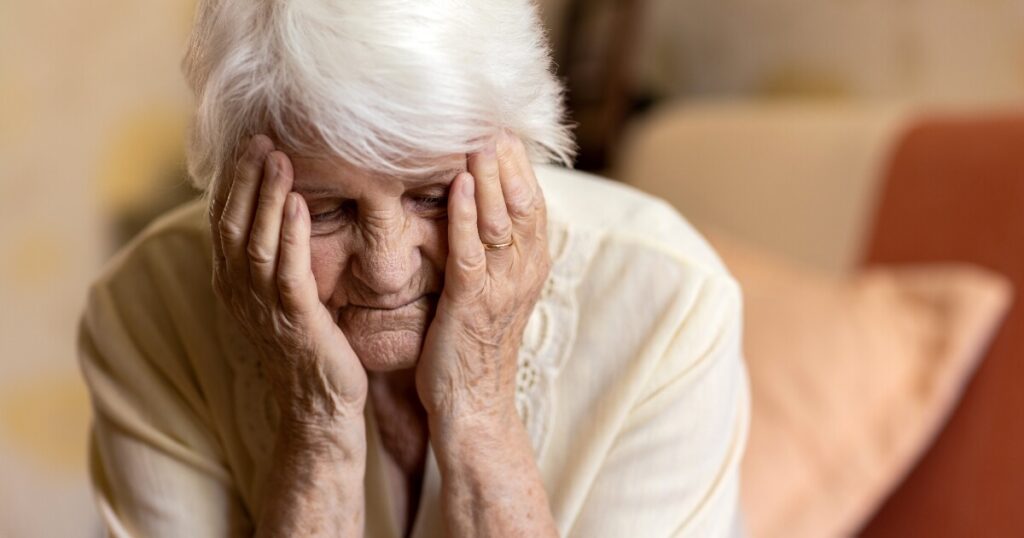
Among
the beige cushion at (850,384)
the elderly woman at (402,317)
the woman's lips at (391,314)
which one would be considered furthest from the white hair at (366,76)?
the beige cushion at (850,384)

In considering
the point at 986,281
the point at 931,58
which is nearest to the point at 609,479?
the point at 986,281

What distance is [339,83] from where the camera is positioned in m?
0.68

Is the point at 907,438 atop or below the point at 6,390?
atop

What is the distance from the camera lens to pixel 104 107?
183cm

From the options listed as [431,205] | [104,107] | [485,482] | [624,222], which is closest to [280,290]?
[431,205]

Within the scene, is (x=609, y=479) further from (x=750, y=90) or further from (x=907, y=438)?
(x=750, y=90)

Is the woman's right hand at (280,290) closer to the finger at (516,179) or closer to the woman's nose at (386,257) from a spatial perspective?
the woman's nose at (386,257)

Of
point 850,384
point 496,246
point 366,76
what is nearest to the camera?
point 366,76

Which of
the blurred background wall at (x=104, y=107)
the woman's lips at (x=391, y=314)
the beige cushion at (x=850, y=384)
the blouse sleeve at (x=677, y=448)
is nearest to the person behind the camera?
the woman's lips at (x=391, y=314)

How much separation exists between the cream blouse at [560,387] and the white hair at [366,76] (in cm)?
25

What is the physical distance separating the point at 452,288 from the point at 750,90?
177 centimetres

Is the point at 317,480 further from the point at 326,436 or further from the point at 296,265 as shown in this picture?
the point at 296,265

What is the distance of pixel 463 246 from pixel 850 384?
0.88 metres

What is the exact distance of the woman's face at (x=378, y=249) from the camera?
2.39ft
